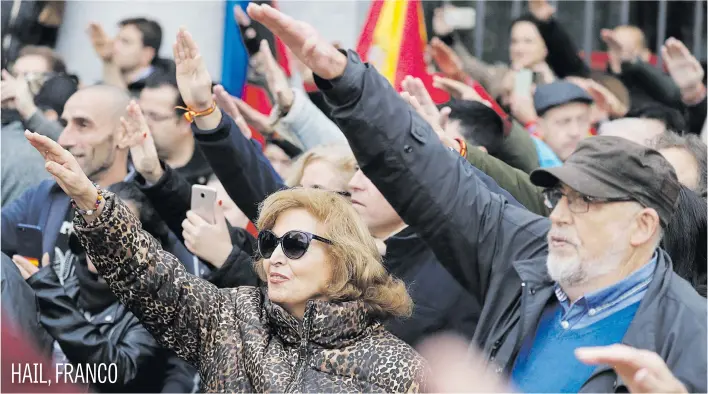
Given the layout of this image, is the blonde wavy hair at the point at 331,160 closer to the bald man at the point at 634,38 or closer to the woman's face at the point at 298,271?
the woman's face at the point at 298,271

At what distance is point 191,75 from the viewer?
4.31 meters

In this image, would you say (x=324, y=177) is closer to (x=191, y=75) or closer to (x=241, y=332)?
(x=191, y=75)

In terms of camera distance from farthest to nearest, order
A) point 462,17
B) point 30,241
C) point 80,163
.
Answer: point 462,17 → point 80,163 → point 30,241

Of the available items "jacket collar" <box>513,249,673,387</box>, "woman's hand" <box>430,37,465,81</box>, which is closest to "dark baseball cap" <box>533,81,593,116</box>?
"woman's hand" <box>430,37,465,81</box>

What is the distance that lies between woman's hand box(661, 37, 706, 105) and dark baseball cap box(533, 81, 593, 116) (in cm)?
52

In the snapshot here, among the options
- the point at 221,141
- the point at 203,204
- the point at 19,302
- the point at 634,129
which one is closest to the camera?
the point at 19,302

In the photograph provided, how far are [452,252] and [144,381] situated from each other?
5.02ft

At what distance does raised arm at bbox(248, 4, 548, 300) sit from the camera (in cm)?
304

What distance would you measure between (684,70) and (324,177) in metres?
2.94

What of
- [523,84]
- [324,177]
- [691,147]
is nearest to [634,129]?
[691,147]

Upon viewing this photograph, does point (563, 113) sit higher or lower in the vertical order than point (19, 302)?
lower

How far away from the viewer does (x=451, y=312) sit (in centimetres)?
393

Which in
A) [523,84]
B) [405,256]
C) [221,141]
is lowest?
[523,84]

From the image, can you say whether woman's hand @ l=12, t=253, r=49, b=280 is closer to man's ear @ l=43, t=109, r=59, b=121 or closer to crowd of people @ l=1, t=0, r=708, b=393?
crowd of people @ l=1, t=0, r=708, b=393
